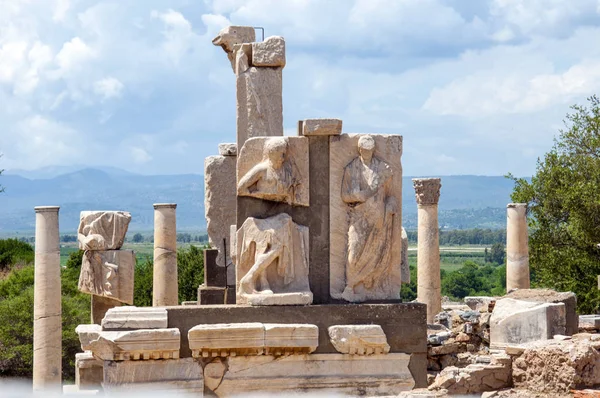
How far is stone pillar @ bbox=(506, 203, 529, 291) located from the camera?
864 inches

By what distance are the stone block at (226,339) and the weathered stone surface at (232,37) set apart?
5.96 metres

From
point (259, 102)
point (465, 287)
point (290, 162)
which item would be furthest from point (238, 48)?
point (465, 287)

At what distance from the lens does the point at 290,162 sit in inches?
531

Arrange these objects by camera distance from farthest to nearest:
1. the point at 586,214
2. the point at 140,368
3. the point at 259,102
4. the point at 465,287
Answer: the point at 465,287
the point at 586,214
the point at 259,102
the point at 140,368

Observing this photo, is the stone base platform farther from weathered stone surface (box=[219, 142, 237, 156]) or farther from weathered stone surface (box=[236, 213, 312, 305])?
weathered stone surface (box=[219, 142, 237, 156])

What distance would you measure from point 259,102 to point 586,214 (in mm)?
14808

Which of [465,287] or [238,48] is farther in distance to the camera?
[465,287]

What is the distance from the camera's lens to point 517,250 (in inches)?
863

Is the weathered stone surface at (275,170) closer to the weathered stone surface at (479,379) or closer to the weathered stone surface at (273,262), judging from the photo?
the weathered stone surface at (273,262)

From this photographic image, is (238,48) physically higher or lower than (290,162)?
higher

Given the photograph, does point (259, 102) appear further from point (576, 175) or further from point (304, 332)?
point (576, 175)

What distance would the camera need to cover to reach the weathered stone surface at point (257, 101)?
15602mm

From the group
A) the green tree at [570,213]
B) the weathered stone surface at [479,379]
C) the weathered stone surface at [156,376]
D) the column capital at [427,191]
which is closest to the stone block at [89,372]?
the weathered stone surface at [156,376]

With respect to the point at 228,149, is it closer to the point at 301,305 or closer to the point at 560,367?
the point at 301,305
